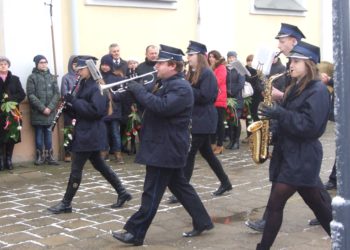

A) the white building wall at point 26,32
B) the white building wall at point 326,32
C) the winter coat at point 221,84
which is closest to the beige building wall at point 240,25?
the white building wall at point 326,32

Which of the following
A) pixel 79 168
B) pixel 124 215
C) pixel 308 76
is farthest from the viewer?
pixel 79 168

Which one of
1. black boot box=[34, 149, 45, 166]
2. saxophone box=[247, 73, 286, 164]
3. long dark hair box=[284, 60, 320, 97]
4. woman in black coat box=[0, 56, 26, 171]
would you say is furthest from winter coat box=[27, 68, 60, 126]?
long dark hair box=[284, 60, 320, 97]

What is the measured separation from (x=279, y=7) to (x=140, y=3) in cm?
477

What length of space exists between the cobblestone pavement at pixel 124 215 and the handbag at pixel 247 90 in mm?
2983

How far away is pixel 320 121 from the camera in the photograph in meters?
5.50

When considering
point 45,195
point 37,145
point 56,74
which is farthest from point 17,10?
point 45,195

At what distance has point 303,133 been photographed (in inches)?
215

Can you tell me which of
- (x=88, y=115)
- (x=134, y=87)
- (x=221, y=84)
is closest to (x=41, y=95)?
(x=221, y=84)

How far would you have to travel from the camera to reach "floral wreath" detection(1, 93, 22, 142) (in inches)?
409

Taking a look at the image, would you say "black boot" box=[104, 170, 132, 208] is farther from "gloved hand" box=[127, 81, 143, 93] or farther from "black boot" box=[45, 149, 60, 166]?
"black boot" box=[45, 149, 60, 166]

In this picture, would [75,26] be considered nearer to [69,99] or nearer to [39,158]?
[39,158]

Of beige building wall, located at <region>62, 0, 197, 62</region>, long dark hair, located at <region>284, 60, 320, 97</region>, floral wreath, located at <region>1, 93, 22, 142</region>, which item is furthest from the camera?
Result: beige building wall, located at <region>62, 0, 197, 62</region>

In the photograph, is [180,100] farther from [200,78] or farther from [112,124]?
[112,124]

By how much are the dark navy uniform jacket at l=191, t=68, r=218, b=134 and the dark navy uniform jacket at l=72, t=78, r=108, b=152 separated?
116 cm
